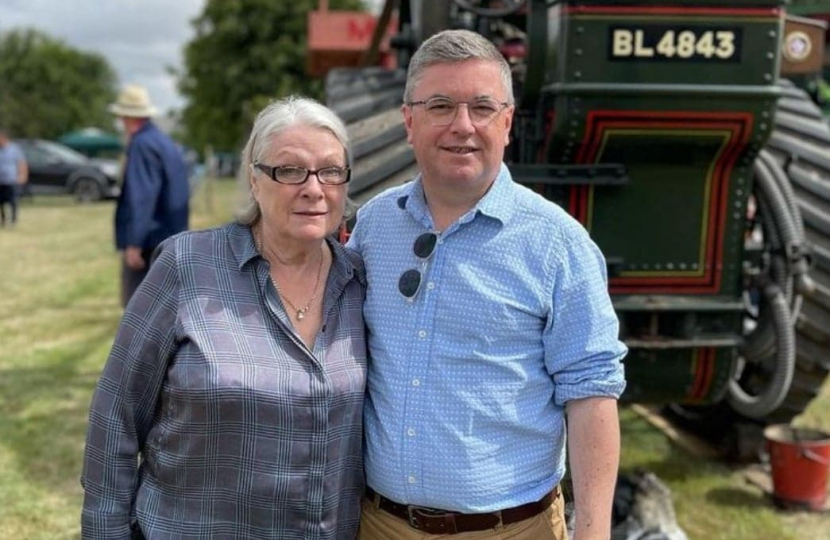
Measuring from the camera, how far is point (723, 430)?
14.9 ft

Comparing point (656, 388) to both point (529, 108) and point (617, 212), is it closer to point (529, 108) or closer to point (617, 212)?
point (617, 212)

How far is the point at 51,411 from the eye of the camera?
5074 mm

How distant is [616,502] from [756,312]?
0.95m

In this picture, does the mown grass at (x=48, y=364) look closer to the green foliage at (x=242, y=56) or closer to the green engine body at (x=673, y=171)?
the green engine body at (x=673, y=171)

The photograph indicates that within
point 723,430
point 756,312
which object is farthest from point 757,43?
point 723,430

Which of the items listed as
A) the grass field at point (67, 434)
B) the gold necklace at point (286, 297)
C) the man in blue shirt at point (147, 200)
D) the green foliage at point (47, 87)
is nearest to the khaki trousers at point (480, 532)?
the gold necklace at point (286, 297)

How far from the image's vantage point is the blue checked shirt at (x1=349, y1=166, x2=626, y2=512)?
178cm

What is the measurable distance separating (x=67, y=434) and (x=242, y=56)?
29335 mm

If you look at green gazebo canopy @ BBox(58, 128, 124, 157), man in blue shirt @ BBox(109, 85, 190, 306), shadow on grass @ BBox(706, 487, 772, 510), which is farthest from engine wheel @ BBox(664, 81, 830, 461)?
green gazebo canopy @ BBox(58, 128, 124, 157)

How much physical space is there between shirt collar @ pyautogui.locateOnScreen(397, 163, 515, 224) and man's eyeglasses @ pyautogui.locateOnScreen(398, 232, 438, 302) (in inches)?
1.9

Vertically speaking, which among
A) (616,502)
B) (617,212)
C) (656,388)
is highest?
(617,212)

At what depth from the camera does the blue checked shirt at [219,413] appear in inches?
70.2

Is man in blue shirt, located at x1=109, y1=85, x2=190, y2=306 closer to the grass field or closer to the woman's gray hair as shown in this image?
the grass field

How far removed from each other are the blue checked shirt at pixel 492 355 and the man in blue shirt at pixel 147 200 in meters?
3.48
